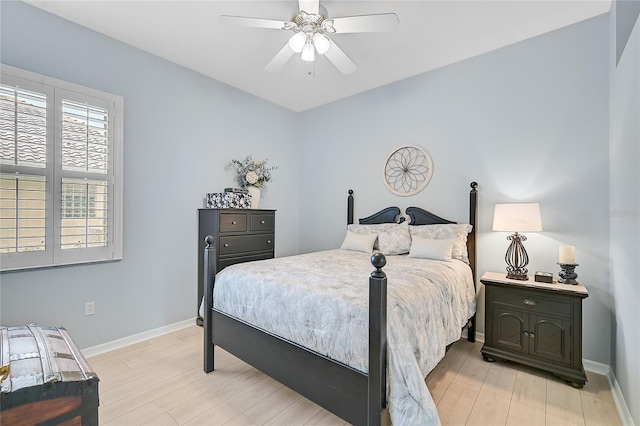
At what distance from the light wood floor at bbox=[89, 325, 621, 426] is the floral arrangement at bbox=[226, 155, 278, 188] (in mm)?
2100

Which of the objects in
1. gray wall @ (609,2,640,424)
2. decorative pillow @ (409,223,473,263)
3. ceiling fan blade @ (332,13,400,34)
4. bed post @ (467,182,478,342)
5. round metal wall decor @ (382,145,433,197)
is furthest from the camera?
round metal wall decor @ (382,145,433,197)

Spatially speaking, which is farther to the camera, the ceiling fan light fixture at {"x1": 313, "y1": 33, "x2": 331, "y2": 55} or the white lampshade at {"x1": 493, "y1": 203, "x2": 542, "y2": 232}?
the white lampshade at {"x1": 493, "y1": 203, "x2": 542, "y2": 232}

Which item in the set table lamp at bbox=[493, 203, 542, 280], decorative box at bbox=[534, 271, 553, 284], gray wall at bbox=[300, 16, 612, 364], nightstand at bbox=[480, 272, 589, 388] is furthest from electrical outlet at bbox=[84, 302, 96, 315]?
decorative box at bbox=[534, 271, 553, 284]

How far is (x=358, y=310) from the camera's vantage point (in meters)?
1.53

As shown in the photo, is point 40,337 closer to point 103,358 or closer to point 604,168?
point 103,358

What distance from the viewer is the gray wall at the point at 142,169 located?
7.82 ft

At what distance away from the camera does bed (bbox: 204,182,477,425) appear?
4.61 feet

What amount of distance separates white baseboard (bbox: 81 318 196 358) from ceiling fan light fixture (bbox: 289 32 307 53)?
3.05 m

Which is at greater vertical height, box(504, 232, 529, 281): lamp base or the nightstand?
box(504, 232, 529, 281): lamp base

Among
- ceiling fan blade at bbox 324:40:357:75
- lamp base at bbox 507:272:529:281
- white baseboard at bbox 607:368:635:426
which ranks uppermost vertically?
ceiling fan blade at bbox 324:40:357:75

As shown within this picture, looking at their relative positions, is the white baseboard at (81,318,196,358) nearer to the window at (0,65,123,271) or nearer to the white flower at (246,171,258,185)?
the window at (0,65,123,271)

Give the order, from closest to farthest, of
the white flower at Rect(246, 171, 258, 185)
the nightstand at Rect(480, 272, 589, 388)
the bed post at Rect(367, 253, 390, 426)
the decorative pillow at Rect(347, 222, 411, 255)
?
the bed post at Rect(367, 253, 390, 426) → the nightstand at Rect(480, 272, 589, 388) → the decorative pillow at Rect(347, 222, 411, 255) → the white flower at Rect(246, 171, 258, 185)

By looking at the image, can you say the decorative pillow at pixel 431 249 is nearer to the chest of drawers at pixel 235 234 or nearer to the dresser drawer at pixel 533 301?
the dresser drawer at pixel 533 301

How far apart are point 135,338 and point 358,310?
259cm
